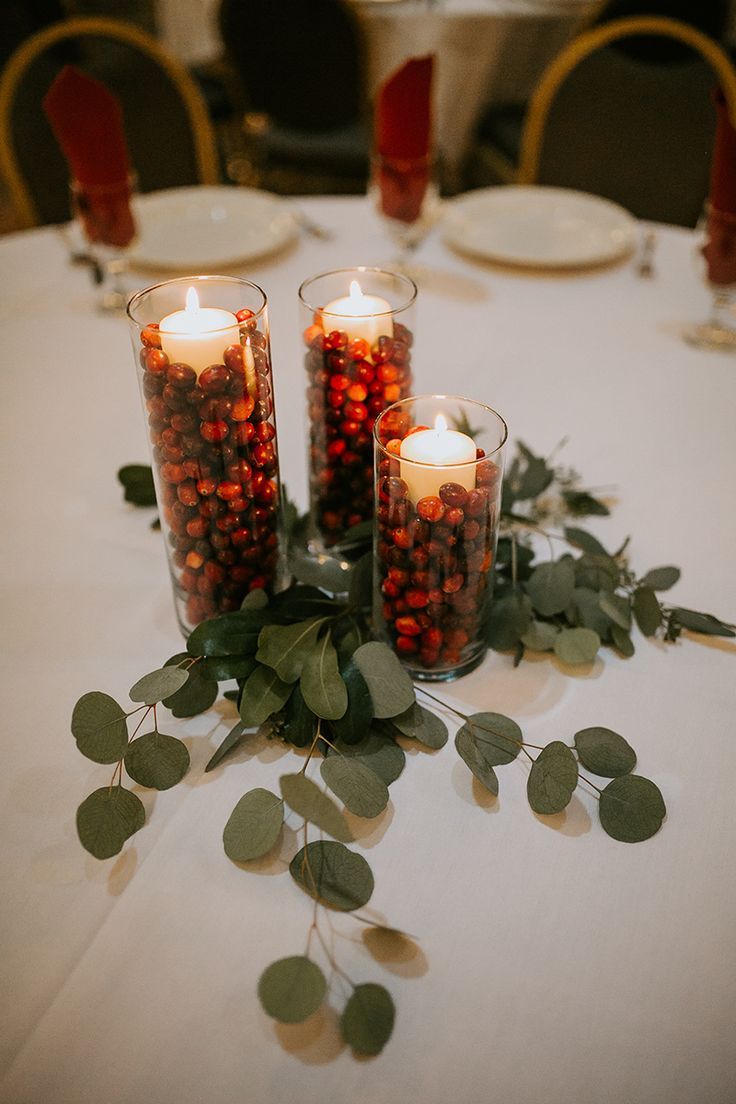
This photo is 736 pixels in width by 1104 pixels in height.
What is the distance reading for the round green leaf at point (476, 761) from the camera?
58cm

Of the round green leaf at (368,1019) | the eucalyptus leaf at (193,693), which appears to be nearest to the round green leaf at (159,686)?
the eucalyptus leaf at (193,693)

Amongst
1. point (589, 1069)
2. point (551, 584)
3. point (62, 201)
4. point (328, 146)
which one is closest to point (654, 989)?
point (589, 1069)

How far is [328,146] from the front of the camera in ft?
9.29

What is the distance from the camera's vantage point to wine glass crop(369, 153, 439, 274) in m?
1.20

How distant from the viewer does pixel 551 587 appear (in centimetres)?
72

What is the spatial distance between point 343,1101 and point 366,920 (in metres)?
0.10

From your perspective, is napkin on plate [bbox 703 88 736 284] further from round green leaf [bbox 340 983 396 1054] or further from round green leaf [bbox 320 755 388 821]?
round green leaf [bbox 340 983 396 1054]

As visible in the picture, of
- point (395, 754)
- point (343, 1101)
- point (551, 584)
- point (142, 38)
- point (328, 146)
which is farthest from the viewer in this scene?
point (328, 146)

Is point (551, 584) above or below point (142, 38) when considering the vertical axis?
below

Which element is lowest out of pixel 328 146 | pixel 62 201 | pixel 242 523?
pixel 328 146

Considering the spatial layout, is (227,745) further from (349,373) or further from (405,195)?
(405,195)

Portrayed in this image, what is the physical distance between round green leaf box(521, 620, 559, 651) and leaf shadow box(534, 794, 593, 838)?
0.14 meters

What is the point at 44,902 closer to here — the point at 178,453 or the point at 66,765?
the point at 66,765

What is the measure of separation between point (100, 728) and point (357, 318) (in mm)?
375
